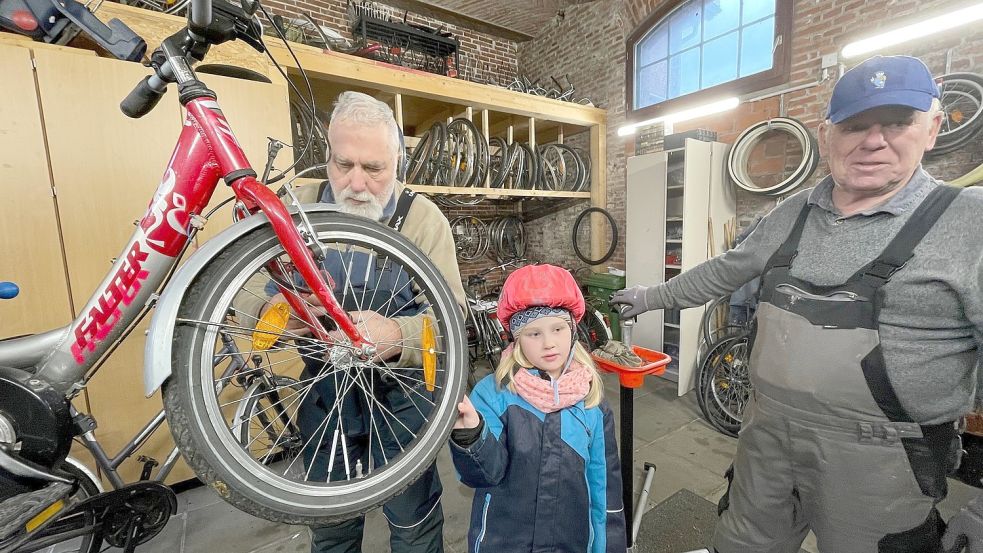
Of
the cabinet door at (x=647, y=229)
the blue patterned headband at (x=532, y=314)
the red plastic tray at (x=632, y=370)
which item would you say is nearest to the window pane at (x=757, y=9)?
the cabinet door at (x=647, y=229)

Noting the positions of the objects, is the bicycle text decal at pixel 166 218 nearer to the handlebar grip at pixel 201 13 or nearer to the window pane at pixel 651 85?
the handlebar grip at pixel 201 13

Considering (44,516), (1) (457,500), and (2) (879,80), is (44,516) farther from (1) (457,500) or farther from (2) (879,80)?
(2) (879,80)

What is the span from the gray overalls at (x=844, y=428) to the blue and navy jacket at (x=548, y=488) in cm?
51

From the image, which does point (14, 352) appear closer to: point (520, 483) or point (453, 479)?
point (520, 483)

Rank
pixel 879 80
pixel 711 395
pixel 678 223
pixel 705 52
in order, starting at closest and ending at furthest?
pixel 879 80 < pixel 711 395 < pixel 678 223 < pixel 705 52

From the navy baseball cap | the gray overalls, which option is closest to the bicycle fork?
the gray overalls

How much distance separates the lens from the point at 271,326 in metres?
0.77

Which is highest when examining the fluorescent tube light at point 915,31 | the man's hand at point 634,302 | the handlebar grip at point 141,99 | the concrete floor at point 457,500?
the fluorescent tube light at point 915,31

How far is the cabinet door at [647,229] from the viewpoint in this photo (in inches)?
145

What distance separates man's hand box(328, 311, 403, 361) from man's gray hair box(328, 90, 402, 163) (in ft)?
1.69

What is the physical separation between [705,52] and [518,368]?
13.9 feet

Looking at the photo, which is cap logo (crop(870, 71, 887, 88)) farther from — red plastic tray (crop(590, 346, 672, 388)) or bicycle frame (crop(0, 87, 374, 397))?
bicycle frame (crop(0, 87, 374, 397))

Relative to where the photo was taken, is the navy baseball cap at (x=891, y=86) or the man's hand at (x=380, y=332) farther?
the navy baseball cap at (x=891, y=86)

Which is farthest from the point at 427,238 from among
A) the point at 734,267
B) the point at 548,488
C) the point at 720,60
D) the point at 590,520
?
the point at 720,60
